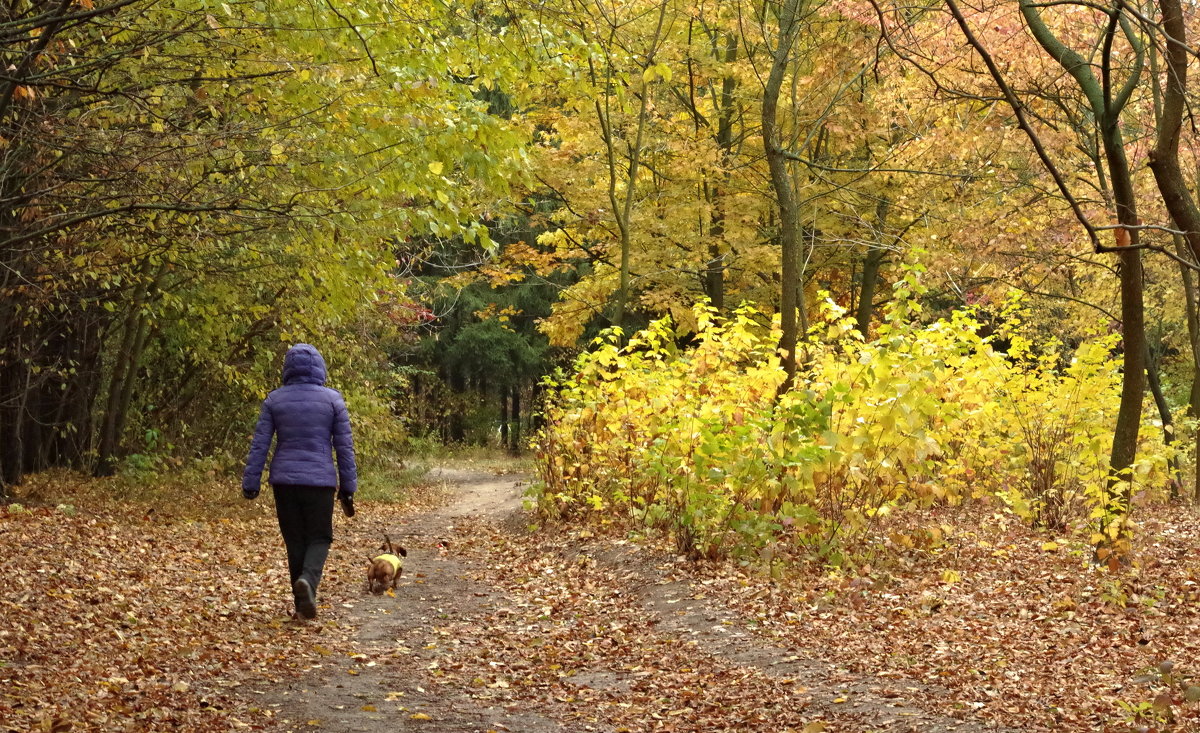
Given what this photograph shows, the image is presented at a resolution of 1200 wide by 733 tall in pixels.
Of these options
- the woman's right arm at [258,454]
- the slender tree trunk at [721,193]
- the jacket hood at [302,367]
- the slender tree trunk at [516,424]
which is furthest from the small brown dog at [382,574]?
the slender tree trunk at [516,424]

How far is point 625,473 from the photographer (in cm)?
1209

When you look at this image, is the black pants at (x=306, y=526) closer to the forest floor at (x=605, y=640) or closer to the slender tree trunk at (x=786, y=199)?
the forest floor at (x=605, y=640)

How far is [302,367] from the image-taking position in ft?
28.3

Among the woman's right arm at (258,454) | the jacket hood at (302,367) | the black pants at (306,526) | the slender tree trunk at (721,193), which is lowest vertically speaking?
the black pants at (306,526)

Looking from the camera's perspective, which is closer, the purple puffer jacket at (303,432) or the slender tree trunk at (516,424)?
the purple puffer jacket at (303,432)

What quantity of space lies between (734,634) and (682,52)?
43.3ft

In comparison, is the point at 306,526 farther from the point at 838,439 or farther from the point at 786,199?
the point at 786,199

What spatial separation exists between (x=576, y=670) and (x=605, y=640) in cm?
83

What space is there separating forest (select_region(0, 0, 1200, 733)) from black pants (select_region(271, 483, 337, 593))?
0.90 m

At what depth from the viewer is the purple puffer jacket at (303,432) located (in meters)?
8.31

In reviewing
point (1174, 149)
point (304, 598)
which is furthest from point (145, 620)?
point (1174, 149)

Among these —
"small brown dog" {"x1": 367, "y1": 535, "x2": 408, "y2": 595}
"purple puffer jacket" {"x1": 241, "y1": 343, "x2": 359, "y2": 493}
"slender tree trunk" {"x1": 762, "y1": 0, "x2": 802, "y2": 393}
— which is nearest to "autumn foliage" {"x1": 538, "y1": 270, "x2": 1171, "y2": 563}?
"slender tree trunk" {"x1": 762, "y1": 0, "x2": 802, "y2": 393}

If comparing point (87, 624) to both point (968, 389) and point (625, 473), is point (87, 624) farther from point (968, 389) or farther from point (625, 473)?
point (968, 389)

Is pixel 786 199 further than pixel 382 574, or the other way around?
pixel 786 199
